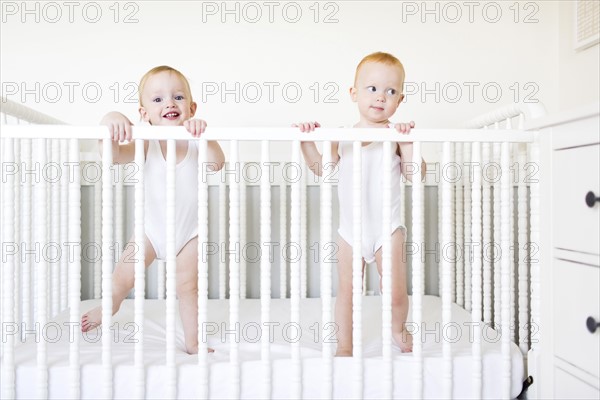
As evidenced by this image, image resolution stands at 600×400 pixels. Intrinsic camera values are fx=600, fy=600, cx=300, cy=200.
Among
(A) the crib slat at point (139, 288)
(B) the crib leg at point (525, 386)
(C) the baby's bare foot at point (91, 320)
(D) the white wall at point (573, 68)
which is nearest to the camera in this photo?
(A) the crib slat at point (139, 288)

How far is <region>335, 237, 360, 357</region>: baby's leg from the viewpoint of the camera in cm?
138

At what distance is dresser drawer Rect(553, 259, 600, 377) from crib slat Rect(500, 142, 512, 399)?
0.31ft

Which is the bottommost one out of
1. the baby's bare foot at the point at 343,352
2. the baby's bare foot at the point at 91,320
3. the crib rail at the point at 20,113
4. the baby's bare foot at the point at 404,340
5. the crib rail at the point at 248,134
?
the baby's bare foot at the point at 343,352

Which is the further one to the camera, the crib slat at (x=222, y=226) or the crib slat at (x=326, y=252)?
the crib slat at (x=222, y=226)

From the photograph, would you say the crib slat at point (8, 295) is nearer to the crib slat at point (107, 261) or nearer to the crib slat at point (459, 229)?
the crib slat at point (107, 261)

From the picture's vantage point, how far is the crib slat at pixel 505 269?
4.15 ft

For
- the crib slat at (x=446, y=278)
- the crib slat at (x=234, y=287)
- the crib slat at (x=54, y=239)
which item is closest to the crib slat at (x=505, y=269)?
the crib slat at (x=446, y=278)

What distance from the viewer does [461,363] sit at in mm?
1267

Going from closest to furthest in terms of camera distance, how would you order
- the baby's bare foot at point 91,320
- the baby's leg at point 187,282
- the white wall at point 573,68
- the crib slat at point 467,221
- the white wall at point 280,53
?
the baby's leg at point 187,282
the baby's bare foot at point 91,320
the crib slat at point 467,221
the white wall at point 573,68
the white wall at point 280,53

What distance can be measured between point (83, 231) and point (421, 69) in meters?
1.27

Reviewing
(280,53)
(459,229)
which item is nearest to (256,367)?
(459,229)

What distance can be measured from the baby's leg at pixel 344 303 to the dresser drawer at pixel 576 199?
467 millimetres

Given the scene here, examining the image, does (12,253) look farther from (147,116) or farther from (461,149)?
(461,149)

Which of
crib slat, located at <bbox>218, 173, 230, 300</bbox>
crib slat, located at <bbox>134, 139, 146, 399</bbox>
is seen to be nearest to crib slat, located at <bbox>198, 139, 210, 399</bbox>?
crib slat, located at <bbox>134, 139, 146, 399</bbox>
